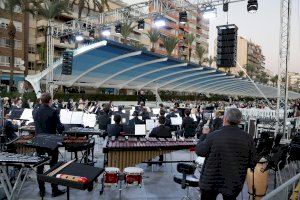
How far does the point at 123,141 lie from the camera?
832 cm

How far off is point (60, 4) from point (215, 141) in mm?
41061

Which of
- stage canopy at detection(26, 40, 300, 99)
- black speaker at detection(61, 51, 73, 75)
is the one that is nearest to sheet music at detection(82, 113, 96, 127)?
black speaker at detection(61, 51, 73, 75)

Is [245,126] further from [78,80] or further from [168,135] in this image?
[78,80]

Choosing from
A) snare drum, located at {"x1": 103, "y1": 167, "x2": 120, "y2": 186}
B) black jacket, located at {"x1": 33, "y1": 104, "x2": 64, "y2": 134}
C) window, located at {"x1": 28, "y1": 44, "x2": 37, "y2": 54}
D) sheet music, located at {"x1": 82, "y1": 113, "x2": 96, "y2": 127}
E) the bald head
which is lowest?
snare drum, located at {"x1": 103, "y1": 167, "x2": 120, "y2": 186}

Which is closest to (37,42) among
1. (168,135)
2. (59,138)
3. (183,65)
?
(183,65)

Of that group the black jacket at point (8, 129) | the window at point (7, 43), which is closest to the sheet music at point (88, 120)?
the black jacket at point (8, 129)

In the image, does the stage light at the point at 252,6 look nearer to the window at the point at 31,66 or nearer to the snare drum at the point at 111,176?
the snare drum at the point at 111,176

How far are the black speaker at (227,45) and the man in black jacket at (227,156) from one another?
46.0 feet

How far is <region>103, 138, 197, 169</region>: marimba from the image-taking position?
7617 millimetres

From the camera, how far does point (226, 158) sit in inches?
175

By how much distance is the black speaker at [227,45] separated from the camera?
1814 centimetres

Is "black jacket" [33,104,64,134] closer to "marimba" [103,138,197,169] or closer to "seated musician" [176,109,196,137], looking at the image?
"marimba" [103,138,197,169]

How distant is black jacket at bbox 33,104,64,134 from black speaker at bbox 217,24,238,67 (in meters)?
12.6

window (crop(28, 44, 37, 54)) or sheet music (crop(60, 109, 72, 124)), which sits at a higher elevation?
window (crop(28, 44, 37, 54))
